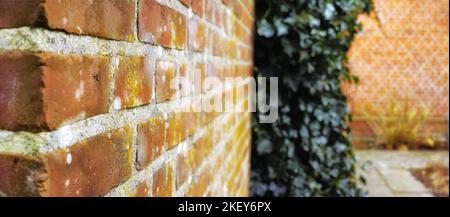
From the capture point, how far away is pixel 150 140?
83 cm

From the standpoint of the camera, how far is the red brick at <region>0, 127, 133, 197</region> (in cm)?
49

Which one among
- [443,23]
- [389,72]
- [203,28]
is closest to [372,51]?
[389,72]

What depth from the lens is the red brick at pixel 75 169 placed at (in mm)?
490

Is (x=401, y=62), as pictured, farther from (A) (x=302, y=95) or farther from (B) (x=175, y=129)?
(B) (x=175, y=129)

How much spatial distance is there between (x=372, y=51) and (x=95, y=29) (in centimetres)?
759

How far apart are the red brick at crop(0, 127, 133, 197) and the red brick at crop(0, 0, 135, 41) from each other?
0.44ft

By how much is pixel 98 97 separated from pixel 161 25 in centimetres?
29

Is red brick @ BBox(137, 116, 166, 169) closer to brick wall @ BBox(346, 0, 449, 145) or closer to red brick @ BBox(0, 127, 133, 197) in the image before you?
red brick @ BBox(0, 127, 133, 197)

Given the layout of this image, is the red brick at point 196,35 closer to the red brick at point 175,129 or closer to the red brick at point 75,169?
the red brick at point 175,129

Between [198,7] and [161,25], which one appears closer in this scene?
[161,25]

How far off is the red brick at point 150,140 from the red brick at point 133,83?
0.05 metres

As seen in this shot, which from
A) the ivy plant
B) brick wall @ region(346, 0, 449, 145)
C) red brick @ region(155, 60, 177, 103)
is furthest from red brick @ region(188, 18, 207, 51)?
brick wall @ region(346, 0, 449, 145)

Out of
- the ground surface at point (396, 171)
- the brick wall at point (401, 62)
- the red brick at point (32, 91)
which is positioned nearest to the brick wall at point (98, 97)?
the red brick at point (32, 91)

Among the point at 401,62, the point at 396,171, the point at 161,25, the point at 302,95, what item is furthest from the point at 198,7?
the point at 401,62
